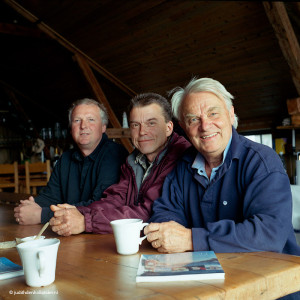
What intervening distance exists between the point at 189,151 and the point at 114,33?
4431 millimetres

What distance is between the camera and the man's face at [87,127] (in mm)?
2283

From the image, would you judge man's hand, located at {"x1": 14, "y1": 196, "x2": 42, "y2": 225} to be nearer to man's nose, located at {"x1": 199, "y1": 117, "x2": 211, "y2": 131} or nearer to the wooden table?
the wooden table

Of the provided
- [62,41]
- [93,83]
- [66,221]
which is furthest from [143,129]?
[62,41]

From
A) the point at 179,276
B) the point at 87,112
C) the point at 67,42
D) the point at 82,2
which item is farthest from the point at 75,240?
the point at 67,42

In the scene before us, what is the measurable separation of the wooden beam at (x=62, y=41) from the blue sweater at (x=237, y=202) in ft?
17.1

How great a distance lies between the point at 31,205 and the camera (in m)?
1.86

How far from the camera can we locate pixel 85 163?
A: 229cm

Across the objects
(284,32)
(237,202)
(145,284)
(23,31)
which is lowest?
(145,284)

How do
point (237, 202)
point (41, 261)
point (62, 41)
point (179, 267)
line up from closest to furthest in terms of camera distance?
point (41, 261), point (179, 267), point (237, 202), point (62, 41)

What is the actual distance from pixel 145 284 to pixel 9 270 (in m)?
0.39

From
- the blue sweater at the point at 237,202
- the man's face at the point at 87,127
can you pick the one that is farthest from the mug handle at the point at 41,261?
the man's face at the point at 87,127

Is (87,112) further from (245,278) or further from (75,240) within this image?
(245,278)

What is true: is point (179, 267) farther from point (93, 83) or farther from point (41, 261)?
point (93, 83)

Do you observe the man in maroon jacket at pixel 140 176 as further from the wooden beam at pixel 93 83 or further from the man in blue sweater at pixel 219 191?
the wooden beam at pixel 93 83
